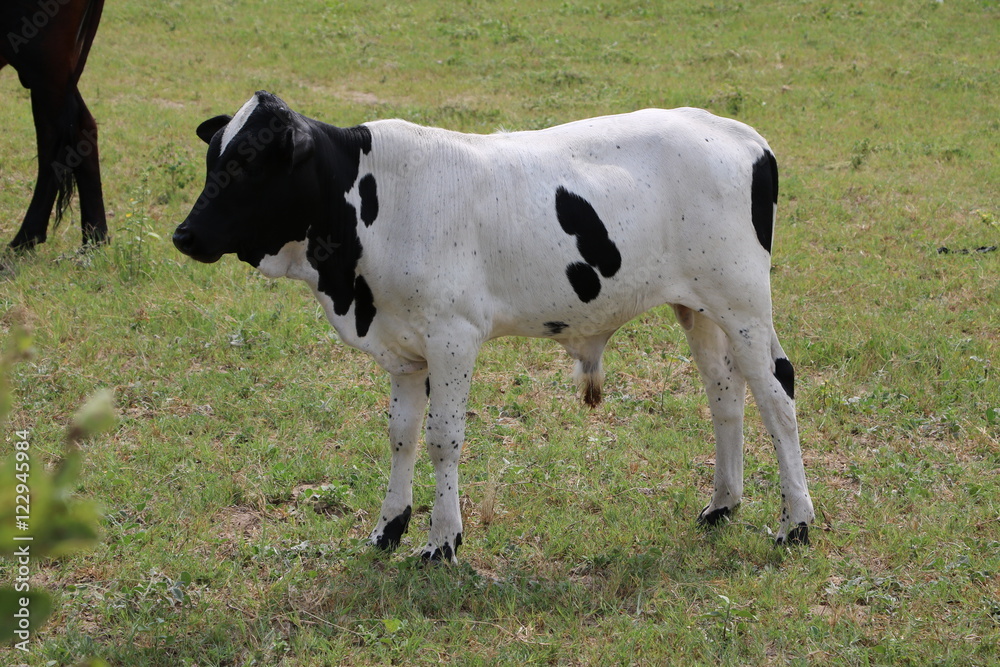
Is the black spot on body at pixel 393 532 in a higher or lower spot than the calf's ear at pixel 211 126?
lower

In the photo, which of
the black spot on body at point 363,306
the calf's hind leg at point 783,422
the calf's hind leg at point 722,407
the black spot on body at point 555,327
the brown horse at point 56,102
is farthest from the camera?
the brown horse at point 56,102

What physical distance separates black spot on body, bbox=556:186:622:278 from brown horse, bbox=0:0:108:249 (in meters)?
5.34

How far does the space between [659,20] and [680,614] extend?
17140mm

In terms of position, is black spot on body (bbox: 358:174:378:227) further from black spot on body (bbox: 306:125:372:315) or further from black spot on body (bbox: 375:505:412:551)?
black spot on body (bbox: 375:505:412:551)

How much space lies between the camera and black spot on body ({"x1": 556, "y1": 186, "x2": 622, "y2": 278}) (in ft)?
15.0

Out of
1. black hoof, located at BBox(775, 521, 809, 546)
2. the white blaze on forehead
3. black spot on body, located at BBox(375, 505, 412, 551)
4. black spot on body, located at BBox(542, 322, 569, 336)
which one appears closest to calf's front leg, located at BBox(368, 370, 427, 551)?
black spot on body, located at BBox(375, 505, 412, 551)

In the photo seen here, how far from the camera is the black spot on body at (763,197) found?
478 cm

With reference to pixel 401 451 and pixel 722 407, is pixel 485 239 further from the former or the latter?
pixel 722 407

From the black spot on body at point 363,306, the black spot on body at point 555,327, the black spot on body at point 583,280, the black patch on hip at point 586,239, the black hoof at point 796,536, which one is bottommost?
the black hoof at point 796,536

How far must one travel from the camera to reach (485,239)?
179 inches

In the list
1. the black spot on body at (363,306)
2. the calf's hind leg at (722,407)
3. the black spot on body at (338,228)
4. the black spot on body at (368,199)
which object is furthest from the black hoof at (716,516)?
the black spot on body at (368,199)

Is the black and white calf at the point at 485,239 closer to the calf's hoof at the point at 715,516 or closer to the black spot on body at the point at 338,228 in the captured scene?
the black spot on body at the point at 338,228

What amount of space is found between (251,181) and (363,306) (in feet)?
2.49

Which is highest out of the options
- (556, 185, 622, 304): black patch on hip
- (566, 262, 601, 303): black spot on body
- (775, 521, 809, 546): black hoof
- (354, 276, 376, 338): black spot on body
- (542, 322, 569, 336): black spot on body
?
(556, 185, 622, 304): black patch on hip
